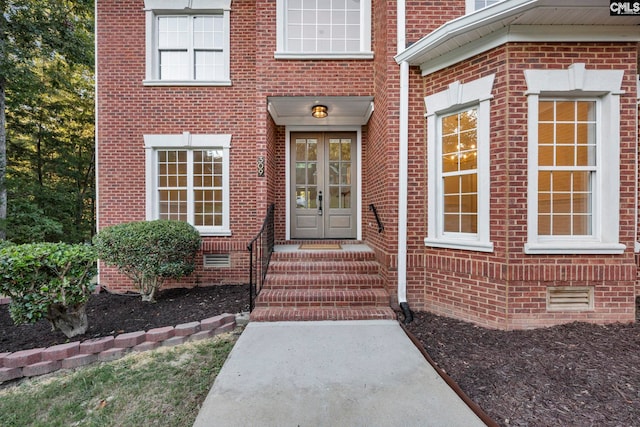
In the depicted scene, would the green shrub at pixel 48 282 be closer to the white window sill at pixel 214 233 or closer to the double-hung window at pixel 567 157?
the white window sill at pixel 214 233

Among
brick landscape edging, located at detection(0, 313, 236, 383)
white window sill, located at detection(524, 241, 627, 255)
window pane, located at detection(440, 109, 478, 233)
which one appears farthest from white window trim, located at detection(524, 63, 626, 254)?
brick landscape edging, located at detection(0, 313, 236, 383)

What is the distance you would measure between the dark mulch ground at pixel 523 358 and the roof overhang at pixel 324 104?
352 cm

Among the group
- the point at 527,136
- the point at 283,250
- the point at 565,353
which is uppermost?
the point at 527,136

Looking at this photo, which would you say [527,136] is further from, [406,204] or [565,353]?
[565,353]

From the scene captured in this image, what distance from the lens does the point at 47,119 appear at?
920 cm

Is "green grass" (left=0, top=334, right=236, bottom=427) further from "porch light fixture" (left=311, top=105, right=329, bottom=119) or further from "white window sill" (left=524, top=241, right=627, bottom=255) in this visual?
"porch light fixture" (left=311, top=105, right=329, bottom=119)

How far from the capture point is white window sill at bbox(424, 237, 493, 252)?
3551 mm

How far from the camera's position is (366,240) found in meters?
5.69

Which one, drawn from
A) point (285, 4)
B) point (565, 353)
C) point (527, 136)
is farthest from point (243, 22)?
point (565, 353)

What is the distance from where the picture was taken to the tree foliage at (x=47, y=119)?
22.0 ft

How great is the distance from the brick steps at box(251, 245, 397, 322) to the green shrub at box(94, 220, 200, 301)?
1616 mm

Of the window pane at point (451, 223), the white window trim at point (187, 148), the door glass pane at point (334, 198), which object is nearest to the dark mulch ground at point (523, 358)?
the window pane at point (451, 223)

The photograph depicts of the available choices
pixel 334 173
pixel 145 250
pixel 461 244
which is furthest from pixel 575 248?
pixel 145 250

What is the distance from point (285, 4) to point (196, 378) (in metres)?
5.71
